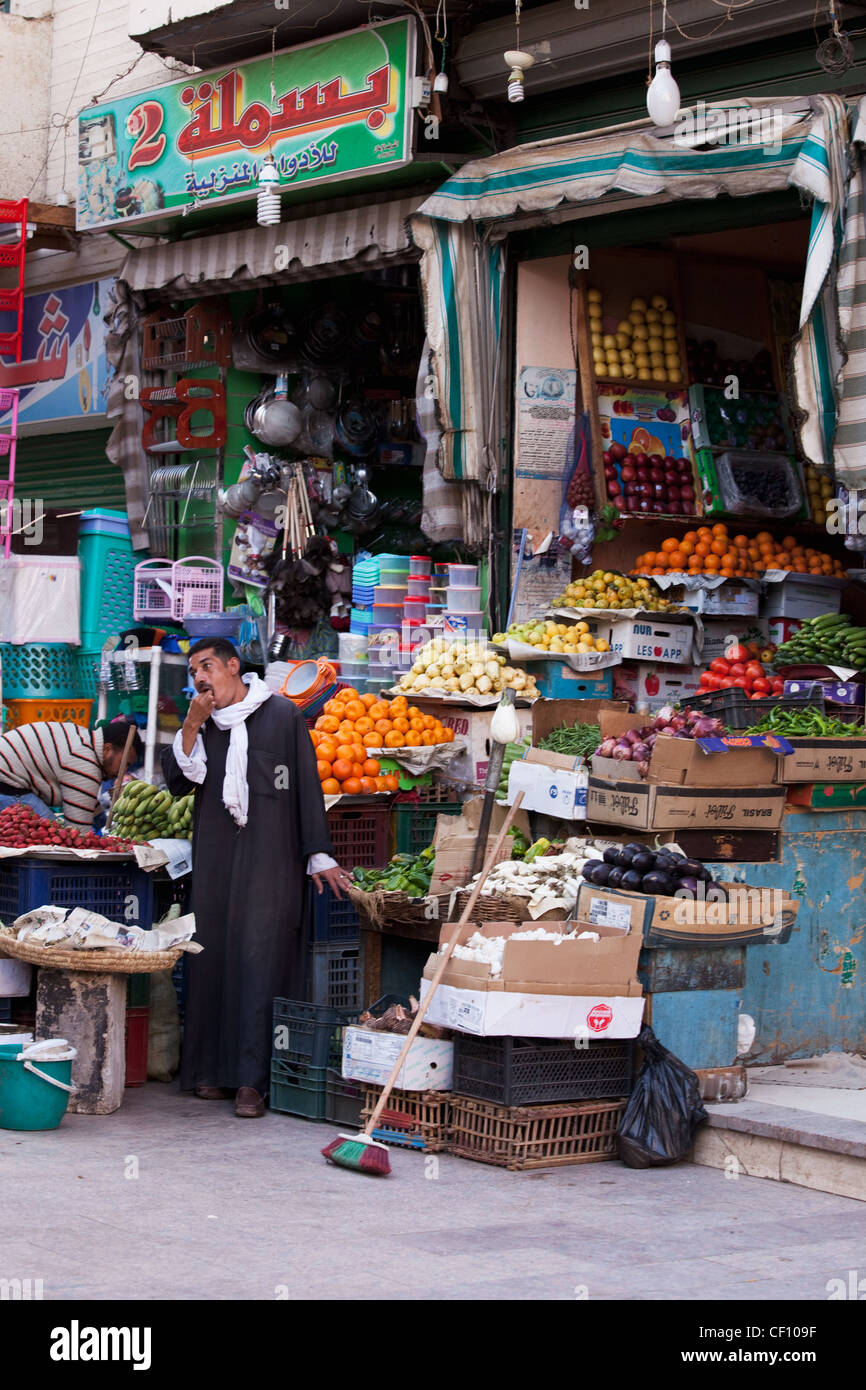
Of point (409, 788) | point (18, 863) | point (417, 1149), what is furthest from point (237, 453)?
point (417, 1149)

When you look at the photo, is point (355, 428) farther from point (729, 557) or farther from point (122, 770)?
point (122, 770)

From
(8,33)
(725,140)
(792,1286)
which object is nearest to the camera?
(792,1286)

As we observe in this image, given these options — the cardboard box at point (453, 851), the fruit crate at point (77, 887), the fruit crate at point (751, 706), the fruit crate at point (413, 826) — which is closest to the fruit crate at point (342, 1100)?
the cardboard box at point (453, 851)

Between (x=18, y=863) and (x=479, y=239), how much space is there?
4921 mm

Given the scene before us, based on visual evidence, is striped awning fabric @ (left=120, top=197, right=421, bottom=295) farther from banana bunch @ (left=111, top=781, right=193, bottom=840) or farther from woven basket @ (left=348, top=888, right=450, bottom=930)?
woven basket @ (left=348, top=888, right=450, bottom=930)

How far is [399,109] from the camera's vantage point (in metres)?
10.6

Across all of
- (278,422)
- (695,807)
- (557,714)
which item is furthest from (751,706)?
(278,422)

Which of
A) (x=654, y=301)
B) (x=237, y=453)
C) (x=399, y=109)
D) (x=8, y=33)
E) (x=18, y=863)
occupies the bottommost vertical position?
(x=18, y=863)

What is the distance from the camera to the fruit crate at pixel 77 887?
8008mm

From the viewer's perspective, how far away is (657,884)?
725cm

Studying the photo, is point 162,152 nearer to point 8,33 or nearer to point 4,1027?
point 8,33

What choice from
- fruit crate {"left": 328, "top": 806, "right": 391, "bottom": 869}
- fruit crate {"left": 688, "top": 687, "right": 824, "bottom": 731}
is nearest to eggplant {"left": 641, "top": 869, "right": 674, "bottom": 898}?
fruit crate {"left": 688, "top": 687, "right": 824, "bottom": 731}

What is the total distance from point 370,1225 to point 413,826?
353 cm

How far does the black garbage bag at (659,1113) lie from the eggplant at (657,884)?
63cm
